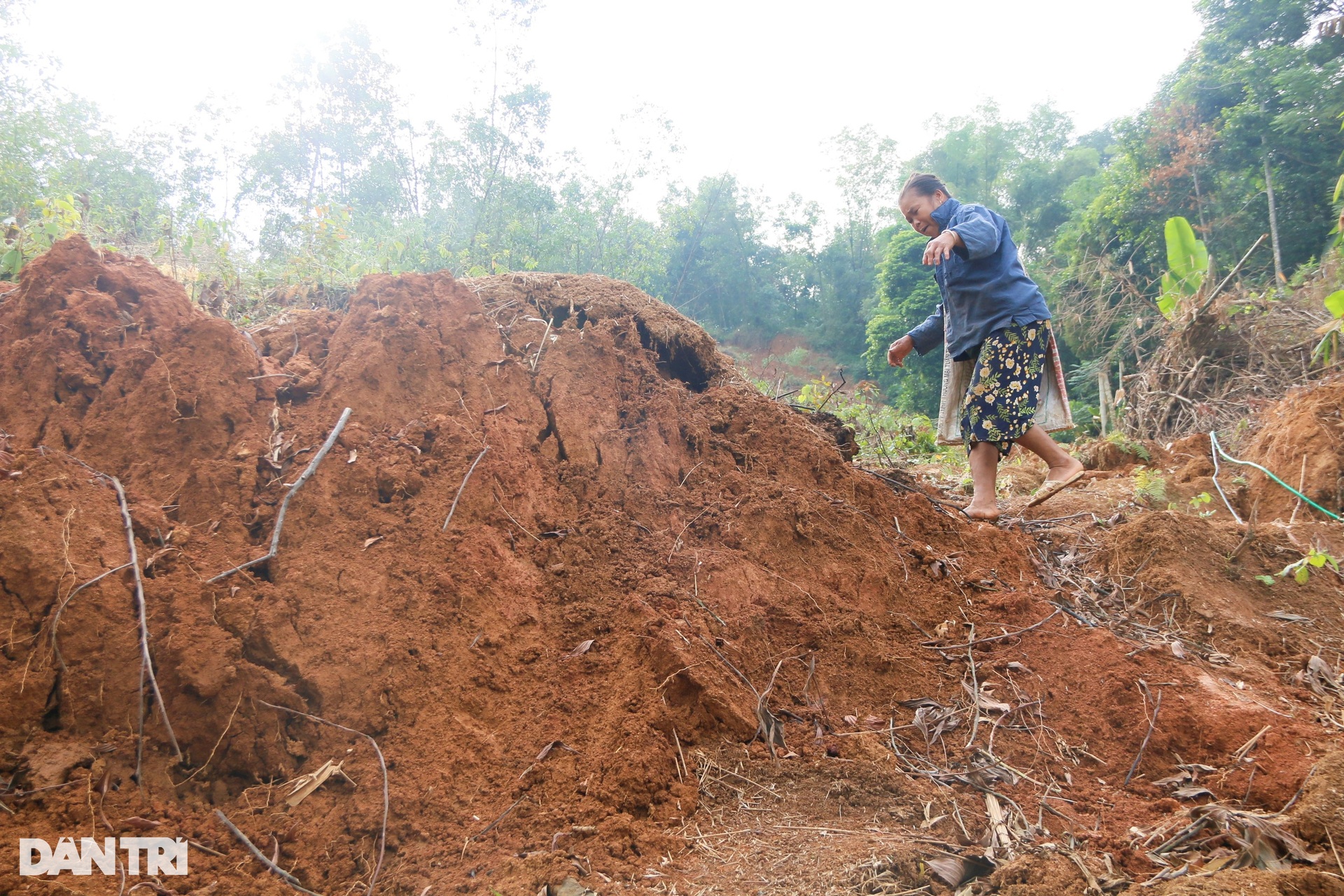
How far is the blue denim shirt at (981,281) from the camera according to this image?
302cm

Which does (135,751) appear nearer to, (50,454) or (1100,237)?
(50,454)

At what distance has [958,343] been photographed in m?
3.29

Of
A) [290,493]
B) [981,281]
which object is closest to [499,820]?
[290,493]

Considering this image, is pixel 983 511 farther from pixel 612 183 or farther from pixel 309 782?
pixel 612 183

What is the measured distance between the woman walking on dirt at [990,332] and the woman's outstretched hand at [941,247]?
0.30ft

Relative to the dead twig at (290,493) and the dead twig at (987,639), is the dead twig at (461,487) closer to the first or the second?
the dead twig at (290,493)

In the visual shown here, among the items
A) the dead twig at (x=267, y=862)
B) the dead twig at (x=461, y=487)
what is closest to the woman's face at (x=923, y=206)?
the dead twig at (x=461, y=487)

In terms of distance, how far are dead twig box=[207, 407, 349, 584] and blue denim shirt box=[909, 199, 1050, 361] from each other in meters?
2.49

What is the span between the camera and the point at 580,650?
2.08 meters

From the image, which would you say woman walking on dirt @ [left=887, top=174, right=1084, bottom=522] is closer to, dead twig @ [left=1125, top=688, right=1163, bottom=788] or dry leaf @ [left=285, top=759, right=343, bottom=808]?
dead twig @ [left=1125, top=688, right=1163, bottom=788]

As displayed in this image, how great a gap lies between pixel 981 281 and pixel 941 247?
0.45 meters

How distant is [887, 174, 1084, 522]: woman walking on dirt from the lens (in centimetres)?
310

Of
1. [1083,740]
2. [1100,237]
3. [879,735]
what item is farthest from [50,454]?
[1100,237]

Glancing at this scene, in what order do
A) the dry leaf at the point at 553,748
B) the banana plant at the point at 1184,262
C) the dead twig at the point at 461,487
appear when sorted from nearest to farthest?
the dry leaf at the point at 553,748, the dead twig at the point at 461,487, the banana plant at the point at 1184,262
